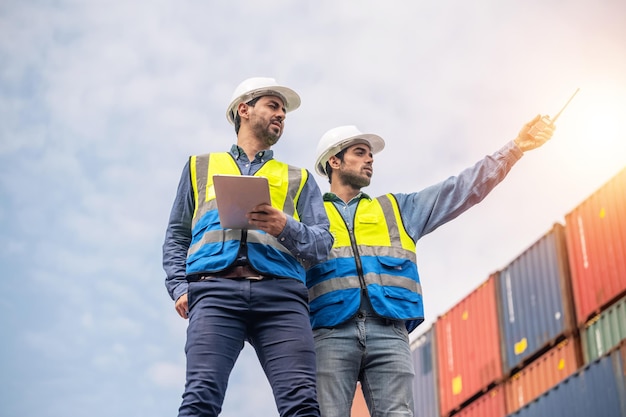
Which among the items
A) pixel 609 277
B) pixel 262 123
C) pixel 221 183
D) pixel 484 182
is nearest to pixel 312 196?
pixel 262 123

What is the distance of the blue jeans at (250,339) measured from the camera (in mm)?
4031

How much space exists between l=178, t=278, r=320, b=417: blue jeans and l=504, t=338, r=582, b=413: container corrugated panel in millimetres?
17239

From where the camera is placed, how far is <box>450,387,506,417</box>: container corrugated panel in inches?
898

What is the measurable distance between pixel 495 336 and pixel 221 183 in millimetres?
20173

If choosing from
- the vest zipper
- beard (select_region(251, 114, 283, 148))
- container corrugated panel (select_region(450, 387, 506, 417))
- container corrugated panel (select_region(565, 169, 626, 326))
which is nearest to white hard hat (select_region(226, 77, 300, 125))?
beard (select_region(251, 114, 283, 148))

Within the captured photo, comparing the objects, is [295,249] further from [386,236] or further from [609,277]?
[609,277]

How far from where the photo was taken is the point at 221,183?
162 inches

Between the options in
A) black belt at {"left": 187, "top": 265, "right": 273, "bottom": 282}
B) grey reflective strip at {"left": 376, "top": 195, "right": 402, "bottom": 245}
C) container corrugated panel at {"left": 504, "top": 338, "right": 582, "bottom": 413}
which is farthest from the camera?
container corrugated panel at {"left": 504, "top": 338, "right": 582, "bottom": 413}

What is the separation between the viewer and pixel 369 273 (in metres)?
5.13

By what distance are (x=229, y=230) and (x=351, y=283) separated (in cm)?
93

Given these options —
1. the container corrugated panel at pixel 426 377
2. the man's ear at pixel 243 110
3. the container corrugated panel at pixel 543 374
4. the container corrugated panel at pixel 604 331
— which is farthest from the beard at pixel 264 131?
the container corrugated panel at pixel 426 377

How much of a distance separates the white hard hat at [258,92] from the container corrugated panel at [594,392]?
12.8m

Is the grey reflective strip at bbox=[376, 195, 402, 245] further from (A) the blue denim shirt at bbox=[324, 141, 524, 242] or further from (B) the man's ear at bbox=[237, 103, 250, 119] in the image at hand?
(B) the man's ear at bbox=[237, 103, 250, 119]

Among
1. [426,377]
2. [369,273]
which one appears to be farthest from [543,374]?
[369,273]
